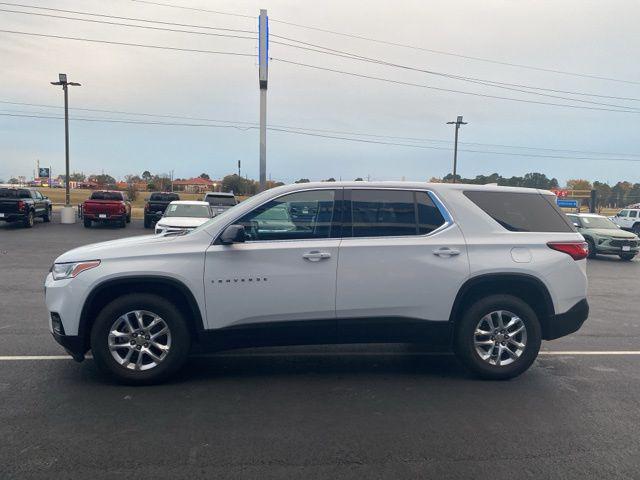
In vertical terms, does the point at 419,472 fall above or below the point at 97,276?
below

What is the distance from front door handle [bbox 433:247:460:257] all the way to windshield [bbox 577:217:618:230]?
15.4 meters

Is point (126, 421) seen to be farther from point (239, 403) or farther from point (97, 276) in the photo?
point (97, 276)

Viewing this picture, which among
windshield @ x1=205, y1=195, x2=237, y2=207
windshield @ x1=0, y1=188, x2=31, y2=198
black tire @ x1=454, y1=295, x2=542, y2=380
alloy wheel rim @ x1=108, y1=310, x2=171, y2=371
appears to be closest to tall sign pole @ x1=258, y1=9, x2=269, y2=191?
windshield @ x1=205, y1=195, x2=237, y2=207

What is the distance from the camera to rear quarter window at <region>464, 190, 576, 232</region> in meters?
5.20

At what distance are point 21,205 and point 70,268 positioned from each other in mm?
21352

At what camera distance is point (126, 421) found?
4.03 metres

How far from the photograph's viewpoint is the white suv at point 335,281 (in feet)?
15.3

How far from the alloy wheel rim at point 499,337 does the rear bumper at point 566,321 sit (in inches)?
11.0

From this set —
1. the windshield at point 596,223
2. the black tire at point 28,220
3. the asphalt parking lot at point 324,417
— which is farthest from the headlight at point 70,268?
the black tire at point 28,220

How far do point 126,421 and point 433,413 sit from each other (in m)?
2.43

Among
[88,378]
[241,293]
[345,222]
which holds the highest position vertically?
[345,222]

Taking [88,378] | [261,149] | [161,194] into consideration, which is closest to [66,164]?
[161,194]

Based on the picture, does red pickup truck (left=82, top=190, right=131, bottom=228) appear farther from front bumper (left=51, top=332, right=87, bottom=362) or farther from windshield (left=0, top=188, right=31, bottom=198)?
front bumper (left=51, top=332, right=87, bottom=362)

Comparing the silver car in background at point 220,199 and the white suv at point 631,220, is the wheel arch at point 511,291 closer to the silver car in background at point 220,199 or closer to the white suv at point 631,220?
the silver car in background at point 220,199
